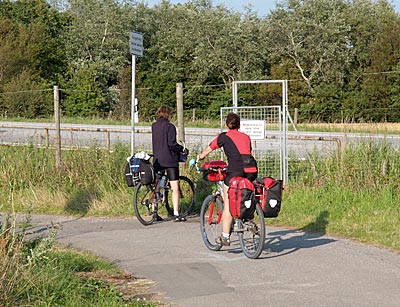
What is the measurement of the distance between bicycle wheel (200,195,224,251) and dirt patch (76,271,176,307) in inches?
73.4

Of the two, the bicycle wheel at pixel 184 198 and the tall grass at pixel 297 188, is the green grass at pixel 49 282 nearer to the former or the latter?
the tall grass at pixel 297 188

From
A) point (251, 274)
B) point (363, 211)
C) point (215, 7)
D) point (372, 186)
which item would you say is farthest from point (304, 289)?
point (215, 7)

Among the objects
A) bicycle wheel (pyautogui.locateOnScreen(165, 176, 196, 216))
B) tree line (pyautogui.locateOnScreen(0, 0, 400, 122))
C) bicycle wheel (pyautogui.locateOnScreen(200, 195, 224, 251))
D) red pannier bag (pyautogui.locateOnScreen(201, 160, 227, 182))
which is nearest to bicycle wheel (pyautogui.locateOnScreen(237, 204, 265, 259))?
bicycle wheel (pyautogui.locateOnScreen(200, 195, 224, 251))

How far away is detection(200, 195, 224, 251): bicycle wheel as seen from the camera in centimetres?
1003

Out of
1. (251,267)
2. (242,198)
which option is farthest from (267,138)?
(251,267)

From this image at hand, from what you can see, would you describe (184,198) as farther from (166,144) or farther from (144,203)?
(166,144)

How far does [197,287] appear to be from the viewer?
7938 mm

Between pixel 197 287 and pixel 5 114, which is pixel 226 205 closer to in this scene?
pixel 197 287

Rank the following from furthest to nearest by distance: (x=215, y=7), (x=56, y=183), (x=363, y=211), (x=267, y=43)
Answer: (x=215, y=7), (x=267, y=43), (x=56, y=183), (x=363, y=211)

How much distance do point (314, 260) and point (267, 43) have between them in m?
48.2

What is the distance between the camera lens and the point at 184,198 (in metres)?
13.7

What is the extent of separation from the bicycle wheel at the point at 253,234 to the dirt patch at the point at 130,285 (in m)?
1.61

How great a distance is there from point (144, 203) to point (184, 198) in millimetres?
1309

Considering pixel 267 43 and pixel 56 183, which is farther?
pixel 267 43
